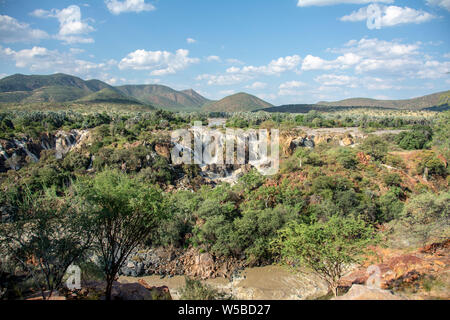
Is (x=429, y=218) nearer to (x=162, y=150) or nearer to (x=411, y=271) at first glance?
(x=411, y=271)

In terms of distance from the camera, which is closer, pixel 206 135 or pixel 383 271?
pixel 383 271

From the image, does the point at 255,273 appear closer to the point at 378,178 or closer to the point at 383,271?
the point at 383,271

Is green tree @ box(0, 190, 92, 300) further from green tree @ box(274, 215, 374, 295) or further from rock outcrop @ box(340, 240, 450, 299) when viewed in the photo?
rock outcrop @ box(340, 240, 450, 299)

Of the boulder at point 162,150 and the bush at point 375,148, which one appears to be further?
the boulder at point 162,150

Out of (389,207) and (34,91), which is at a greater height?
(34,91)

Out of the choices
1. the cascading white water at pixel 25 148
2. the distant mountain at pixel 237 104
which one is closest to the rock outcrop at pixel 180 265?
the cascading white water at pixel 25 148

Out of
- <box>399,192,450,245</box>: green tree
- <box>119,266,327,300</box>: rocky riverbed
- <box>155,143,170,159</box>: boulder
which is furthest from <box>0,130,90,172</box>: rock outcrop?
<box>399,192,450,245</box>: green tree

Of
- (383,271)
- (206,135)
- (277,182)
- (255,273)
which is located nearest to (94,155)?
(206,135)

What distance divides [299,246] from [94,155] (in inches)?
1176

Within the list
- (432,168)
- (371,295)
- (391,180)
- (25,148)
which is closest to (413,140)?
(432,168)

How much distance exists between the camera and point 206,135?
43781 millimetres

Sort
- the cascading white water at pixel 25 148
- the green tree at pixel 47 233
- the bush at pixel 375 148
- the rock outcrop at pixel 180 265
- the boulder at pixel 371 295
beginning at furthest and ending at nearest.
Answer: the cascading white water at pixel 25 148 → the bush at pixel 375 148 → the rock outcrop at pixel 180 265 → the green tree at pixel 47 233 → the boulder at pixel 371 295

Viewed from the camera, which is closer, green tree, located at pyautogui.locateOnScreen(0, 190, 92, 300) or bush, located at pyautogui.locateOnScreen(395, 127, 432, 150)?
green tree, located at pyautogui.locateOnScreen(0, 190, 92, 300)

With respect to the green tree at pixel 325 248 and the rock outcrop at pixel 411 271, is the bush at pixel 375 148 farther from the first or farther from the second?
Answer: the green tree at pixel 325 248
